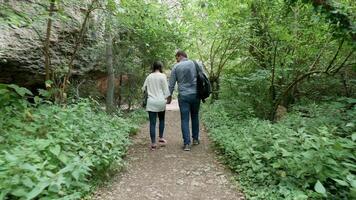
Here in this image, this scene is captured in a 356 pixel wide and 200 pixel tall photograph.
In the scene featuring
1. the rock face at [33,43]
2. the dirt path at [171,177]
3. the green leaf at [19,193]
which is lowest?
the dirt path at [171,177]

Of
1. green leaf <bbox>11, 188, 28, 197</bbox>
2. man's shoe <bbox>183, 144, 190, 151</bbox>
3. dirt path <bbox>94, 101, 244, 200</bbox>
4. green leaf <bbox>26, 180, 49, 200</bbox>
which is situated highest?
green leaf <bbox>26, 180, 49, 200</bbox>

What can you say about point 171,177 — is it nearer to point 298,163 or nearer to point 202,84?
point 298,163

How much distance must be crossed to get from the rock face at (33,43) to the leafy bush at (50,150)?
1709 millimetres

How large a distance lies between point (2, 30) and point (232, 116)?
6584mm

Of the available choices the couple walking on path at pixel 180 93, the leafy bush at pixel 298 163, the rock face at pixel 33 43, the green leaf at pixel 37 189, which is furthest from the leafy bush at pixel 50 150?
the leafy bush at pixel 298 163

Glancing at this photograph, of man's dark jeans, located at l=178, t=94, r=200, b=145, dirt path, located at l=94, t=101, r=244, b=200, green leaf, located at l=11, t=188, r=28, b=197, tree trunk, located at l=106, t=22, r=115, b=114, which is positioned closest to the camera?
green leaf, located at l=11, t=188, r=28, b=197

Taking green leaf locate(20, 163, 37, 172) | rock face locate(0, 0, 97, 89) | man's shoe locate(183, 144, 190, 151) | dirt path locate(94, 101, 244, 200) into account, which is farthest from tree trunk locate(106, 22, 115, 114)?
green leaf locate(20, 163, 37, 172)

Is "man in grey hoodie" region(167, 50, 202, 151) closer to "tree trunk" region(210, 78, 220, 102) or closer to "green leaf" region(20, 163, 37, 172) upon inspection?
"green leaf" region(20, 163, 37, 172)

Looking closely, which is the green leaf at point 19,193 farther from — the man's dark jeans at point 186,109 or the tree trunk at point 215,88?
the tree trunk at point 215,88

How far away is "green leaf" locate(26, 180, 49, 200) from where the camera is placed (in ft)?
9.78

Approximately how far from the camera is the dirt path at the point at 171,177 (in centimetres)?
457

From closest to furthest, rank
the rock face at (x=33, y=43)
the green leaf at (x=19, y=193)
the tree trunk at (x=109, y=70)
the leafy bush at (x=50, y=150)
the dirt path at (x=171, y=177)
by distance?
1. the green leaf at (x=19, y=193)
2. the leafy bush at (x=50, y=150)
3. the dirt path at (x=171, y=177)
4. the rock face at (x=33, y=43)
5. the tree trunk at (x=109, y=70)

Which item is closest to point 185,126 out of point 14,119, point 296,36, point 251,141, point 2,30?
point 251,141

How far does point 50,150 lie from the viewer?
13.2 feet
